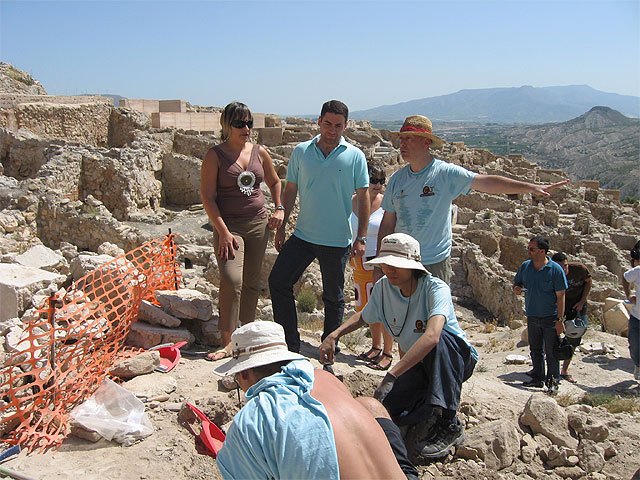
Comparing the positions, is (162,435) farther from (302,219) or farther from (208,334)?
(302,219)

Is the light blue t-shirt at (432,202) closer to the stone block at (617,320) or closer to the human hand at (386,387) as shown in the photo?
the human hand at (386,387)

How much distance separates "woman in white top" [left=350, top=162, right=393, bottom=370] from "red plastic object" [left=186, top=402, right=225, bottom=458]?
1746 mm

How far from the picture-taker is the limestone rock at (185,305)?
17.0ft

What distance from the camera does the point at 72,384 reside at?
3.95 m

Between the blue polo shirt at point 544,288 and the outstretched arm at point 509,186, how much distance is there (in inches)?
65.5

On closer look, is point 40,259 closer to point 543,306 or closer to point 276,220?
point 276,220

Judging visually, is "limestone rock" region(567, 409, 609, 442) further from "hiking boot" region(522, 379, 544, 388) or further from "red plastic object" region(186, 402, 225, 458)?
"red plastic object" region(186, 402, 225, 458)

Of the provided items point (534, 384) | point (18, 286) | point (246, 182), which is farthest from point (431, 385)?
point (18, 286)

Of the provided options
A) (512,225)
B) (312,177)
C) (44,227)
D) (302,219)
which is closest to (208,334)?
(302,219)

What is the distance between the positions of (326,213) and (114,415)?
216cm

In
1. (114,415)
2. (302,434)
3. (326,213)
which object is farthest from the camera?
(326,213)

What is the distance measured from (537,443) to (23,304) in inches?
189

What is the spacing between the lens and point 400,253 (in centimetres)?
362

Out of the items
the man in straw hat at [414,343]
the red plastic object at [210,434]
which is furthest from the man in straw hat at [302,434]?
the red plastic object at [210,434]
